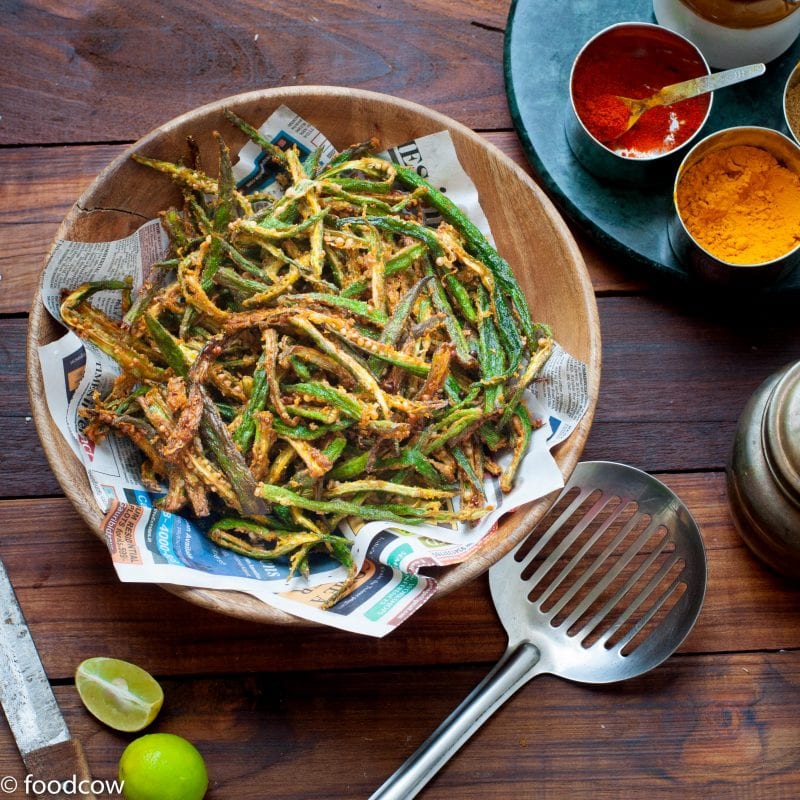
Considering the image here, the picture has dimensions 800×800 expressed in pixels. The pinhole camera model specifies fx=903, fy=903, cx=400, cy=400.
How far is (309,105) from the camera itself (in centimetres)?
186

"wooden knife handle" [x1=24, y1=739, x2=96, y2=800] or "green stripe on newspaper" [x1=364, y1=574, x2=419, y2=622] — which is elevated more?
"green stripe on newspaper" [x1=364, y1=574, x2=419, y2=622]

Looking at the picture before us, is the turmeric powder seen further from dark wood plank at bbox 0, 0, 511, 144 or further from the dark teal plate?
dark wood plank at bbox 0, 0, 511, 144

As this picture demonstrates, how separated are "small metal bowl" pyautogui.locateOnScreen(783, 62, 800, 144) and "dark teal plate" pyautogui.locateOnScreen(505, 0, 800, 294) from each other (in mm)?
65

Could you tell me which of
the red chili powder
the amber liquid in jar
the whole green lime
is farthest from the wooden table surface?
the amber liquid in jar

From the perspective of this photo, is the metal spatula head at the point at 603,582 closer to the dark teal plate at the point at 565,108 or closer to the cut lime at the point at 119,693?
the dark teal plate at the point at 565,108

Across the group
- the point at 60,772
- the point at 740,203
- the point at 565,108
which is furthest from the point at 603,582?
the point at 60,772

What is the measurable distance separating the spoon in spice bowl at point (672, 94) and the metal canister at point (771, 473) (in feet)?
2.04

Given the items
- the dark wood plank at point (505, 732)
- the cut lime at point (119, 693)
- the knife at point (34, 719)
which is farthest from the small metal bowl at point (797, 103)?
the knife at point (34, 719)

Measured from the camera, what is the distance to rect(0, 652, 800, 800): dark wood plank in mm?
1948

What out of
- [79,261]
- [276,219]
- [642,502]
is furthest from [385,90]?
[642,502]

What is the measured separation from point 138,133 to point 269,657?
1.26m

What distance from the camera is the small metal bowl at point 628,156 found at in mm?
1985

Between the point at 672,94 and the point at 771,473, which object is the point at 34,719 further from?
the point at 672,94

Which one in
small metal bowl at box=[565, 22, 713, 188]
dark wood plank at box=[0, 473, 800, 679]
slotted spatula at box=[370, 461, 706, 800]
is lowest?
dark wood plank at box=[0, 473, 800, 679]
